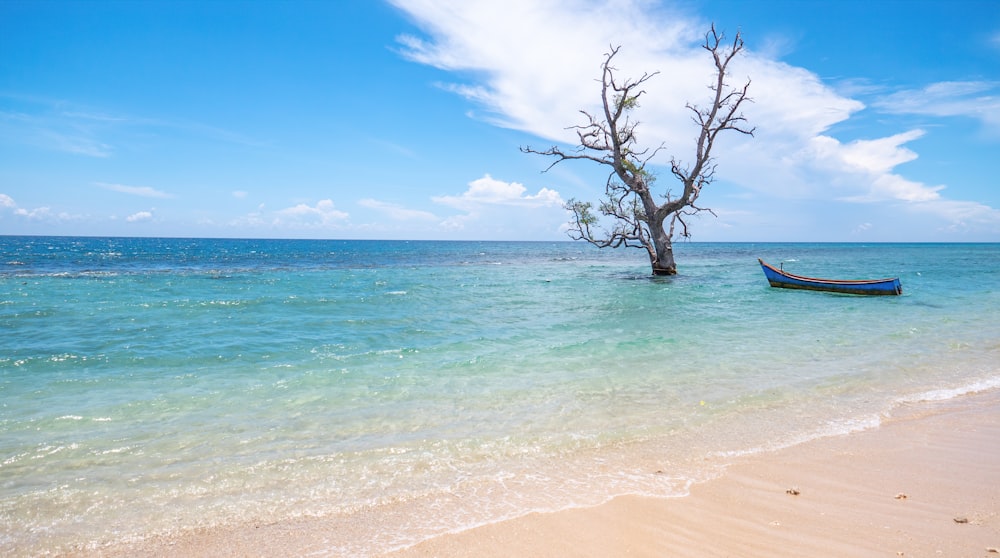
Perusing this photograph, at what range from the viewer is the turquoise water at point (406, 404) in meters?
4.90

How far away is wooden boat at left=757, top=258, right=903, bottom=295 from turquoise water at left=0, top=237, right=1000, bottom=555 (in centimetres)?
581

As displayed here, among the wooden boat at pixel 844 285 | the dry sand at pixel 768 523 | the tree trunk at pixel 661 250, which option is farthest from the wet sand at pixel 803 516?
the tree trunk at pixel 661 250

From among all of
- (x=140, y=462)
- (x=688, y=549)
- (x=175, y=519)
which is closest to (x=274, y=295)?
(x=140, y=462)

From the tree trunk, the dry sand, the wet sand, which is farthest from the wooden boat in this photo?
the dry sand

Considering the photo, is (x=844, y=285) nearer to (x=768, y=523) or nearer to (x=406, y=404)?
(x=406, y=404)

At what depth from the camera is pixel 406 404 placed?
7.88m

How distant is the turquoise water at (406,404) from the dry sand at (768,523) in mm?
264

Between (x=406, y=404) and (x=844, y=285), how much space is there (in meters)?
23.8

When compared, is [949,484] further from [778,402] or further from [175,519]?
[175,519]

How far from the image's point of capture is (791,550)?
3945 mm

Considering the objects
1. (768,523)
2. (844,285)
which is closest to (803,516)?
(768,523)

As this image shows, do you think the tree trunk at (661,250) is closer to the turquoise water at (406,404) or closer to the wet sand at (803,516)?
the turquoise water at (406,404)

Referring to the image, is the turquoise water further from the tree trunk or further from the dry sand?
the tree trunk

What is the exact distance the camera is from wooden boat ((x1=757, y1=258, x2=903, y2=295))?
2300 centimetres
